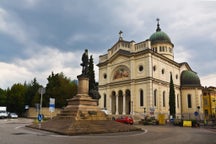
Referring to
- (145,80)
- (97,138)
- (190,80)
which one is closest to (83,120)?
(97,138)

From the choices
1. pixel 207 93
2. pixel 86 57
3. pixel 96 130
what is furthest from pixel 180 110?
pixel 96 130

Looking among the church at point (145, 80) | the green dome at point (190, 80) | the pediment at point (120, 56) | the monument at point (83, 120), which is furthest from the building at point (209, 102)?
the monument at point (83, 120)

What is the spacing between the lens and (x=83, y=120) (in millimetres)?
19406

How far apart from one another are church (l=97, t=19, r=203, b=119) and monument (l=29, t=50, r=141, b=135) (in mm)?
25327

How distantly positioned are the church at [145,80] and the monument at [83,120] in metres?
25.3

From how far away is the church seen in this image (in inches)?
1880

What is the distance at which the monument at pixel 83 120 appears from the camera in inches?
675

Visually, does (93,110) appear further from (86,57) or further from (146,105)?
(146,105)

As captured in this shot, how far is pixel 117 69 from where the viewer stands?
55.1 m

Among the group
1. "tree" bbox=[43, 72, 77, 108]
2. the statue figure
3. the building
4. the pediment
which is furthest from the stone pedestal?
the building

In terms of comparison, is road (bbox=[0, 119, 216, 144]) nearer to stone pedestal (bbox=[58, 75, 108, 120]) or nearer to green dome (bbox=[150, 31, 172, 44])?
stone pedestal (bbox=[58, 75, 108, 120])

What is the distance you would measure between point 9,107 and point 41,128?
52921 millimetres

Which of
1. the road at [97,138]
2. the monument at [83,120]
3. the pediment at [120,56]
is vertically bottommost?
the road at [97,138]

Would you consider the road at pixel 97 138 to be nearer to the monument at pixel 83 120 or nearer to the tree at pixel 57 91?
the monument at pixel 83 120
